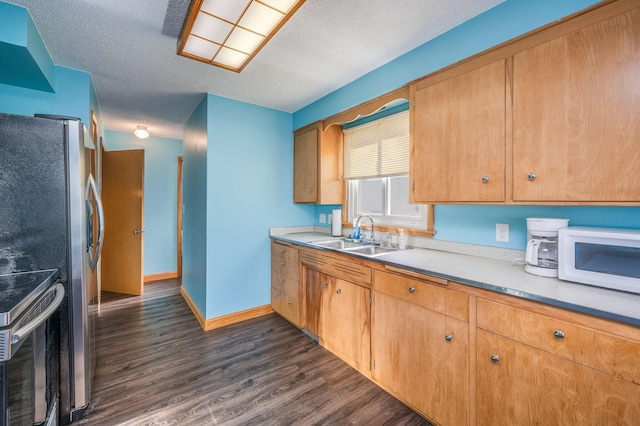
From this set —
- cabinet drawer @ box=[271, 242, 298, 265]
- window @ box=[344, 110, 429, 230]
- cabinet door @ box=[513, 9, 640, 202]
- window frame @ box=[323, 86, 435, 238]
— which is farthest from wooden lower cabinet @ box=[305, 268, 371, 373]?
cabinet door @ box=[513, 9, 640, 202]

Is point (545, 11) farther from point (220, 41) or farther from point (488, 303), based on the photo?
point (220, 41)

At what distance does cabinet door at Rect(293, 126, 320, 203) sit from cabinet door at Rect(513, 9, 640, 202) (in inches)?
78.0

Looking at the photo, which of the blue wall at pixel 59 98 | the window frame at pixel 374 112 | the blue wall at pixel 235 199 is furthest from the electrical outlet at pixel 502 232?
the blue wall at pixel 59 98

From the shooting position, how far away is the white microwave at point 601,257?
1.11 meters

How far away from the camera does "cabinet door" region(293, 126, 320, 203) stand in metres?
3.11

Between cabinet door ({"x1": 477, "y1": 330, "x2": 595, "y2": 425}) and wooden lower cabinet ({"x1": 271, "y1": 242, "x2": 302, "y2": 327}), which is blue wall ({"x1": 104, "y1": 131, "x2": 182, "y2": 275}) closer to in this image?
wooden lower cabinet ({"x1": 271, "y1": 242, "x2": 302, "y2": 327})

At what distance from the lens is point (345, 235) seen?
315 cm

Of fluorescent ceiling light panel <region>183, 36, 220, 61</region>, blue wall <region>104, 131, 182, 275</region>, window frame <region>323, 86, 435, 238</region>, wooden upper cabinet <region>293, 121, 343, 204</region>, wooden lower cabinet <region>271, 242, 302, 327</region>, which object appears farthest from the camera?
blue wall <region>104, 131, 182, 275</region>

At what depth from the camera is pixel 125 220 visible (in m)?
3.97

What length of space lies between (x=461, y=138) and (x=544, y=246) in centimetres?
76

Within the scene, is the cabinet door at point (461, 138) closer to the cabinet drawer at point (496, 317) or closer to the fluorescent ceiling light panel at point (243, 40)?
the cabinet drawer at point (496, 317)

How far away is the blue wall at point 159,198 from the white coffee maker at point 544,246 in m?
5.05

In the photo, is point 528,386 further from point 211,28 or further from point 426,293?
point 211,28

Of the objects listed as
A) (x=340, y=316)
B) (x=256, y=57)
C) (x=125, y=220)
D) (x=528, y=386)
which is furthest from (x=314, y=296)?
(x=125, y=220)
